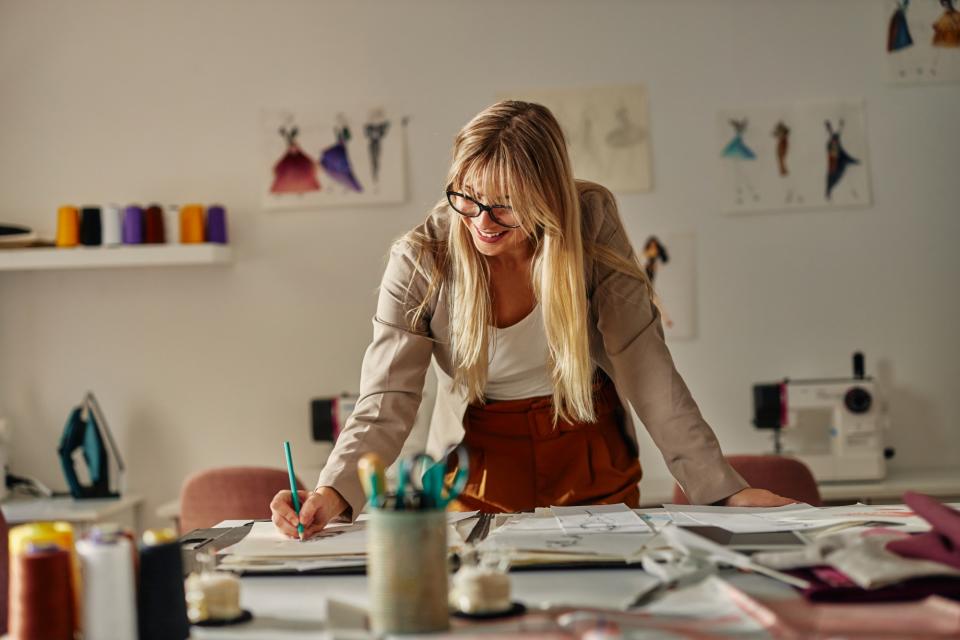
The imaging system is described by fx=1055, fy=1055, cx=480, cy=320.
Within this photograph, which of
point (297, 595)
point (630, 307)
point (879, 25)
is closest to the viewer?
point (297, 595)

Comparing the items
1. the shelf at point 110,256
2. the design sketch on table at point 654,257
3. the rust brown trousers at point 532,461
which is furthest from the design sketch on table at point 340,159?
the rust brown trousers at point 532,461

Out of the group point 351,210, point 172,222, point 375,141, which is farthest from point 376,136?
point 172,222

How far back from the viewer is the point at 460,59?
374 centimetres

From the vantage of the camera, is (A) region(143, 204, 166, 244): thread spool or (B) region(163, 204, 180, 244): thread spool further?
(B) region(163, 204, 180, 244): thread spool

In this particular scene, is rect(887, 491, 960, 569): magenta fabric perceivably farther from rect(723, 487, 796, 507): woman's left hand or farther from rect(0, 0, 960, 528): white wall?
rect(0, 0, 960, 528): white wall

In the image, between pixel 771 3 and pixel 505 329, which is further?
pixel 771 3

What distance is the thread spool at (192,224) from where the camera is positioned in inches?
142

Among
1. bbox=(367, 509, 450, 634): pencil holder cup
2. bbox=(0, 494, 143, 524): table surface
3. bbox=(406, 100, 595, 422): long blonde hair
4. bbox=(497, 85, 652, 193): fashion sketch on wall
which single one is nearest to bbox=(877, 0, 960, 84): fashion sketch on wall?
bbox=(497, 85, 652, 193): fashion sketch on wall

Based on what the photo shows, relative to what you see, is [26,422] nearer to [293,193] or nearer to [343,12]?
[293,193]

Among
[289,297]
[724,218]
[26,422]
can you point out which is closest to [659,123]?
[724,218]

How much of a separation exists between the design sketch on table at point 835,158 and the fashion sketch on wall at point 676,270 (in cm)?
52

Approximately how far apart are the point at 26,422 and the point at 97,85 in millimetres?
1246

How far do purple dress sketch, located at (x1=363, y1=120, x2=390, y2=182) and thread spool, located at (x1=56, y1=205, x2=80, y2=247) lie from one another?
1025 mm

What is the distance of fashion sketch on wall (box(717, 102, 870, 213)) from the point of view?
3688 millimetres
